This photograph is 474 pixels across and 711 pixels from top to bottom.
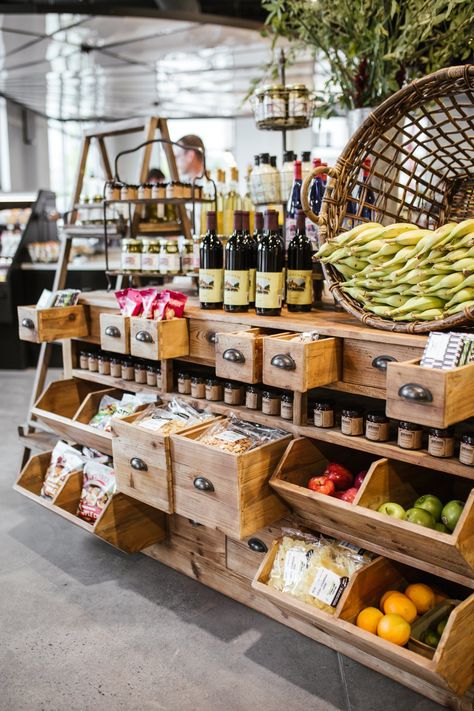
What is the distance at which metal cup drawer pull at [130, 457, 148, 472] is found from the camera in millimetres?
2113

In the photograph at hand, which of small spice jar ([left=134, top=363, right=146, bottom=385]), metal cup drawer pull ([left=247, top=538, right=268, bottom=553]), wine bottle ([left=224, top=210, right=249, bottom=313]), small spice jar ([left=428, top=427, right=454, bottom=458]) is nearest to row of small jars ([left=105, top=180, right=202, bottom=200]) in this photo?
wine bottle ([left=224, top=210, right=249, bottom=313])

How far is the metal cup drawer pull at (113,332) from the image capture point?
2.41 metres

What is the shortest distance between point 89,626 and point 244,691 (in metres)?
0.60

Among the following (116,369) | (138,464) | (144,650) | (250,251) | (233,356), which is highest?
(250,251)

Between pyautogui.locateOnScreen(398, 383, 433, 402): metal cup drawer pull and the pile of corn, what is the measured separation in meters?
0.26

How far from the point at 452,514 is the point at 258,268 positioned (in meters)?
0.98

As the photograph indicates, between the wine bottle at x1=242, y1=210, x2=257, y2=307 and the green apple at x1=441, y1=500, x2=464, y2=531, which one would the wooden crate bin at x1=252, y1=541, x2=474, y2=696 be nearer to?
the green apple at x1=441, y1=500, x2=464, y2=531

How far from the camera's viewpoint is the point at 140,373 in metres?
2.62

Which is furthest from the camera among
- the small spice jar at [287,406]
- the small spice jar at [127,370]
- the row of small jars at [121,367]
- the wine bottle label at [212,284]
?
the small spice jar at [127,370]

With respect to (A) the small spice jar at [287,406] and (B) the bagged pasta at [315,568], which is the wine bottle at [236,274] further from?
(B) the bagged pasta at [315,568]

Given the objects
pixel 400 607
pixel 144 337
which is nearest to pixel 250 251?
pixel 144 337

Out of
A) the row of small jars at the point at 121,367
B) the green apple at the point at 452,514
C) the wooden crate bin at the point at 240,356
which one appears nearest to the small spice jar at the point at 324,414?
the wooden crate bin at the point at 240,356

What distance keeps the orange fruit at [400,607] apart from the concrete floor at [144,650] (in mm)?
231

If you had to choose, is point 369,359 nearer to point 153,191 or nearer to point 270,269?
point 270,269
